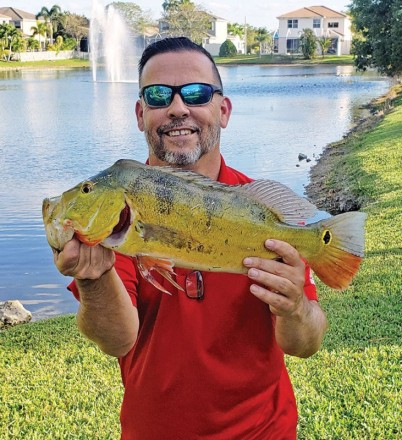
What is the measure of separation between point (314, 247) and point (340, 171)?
16.0m

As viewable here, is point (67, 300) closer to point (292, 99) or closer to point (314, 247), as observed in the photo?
point (314, 247)

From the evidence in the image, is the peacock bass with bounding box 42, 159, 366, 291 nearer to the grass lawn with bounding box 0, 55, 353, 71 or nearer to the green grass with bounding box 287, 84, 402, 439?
the green grass with bounding box 287, 84, 402, 439

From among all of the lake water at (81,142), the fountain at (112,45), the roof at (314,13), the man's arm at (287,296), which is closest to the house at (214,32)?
the roof at (314,13)

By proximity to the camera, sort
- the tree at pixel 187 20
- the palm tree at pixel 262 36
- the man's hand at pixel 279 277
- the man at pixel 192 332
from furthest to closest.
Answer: the palm tree at pixel 262 36 < the tree at pixel 187 20 < the man at pixel 192 332 < the man's hand at pixel 279 277

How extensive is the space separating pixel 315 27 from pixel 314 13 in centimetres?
214

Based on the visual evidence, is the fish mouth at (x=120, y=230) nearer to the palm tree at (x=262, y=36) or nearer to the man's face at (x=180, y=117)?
the man's face at (x=180, y=117)

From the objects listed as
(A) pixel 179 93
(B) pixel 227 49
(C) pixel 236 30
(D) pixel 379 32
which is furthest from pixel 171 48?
(C) pixel 236 30

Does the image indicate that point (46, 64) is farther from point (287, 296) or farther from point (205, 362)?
point (287, 296)

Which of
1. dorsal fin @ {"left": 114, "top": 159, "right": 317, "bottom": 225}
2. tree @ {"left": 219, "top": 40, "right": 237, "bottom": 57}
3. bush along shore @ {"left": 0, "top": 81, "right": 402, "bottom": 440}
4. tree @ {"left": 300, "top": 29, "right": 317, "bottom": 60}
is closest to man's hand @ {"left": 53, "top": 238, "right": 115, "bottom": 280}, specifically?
dorsal fin @ {"left": 114, "top": 159, "right": 317, "bottom": 225}

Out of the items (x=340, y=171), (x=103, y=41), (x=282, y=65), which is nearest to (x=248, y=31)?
(x=282, y=65)

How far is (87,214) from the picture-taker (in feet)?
5.82

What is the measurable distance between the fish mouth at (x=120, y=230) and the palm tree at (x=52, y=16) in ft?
331

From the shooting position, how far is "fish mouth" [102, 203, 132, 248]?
1.79 metres

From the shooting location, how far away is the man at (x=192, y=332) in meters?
2.19
